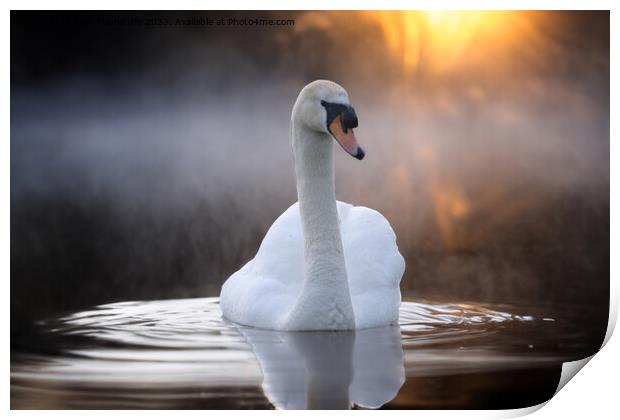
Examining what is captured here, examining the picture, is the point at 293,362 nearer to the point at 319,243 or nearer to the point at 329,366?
the point at 329,366

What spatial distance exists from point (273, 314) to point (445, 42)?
99cm

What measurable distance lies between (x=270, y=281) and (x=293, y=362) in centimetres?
64

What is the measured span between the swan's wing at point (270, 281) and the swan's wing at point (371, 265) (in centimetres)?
17

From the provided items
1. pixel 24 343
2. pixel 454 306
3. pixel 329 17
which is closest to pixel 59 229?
pixel 24 343

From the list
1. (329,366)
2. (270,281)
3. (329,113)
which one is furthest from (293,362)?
(329,113)

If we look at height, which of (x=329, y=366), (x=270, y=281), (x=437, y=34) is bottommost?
(x=329, y=366)

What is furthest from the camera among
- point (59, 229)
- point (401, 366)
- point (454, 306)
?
point (454, 306)

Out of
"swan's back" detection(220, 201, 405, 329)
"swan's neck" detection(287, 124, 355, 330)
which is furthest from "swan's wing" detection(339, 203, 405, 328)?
"swan's neck" detection(287, 124, 355, 330)

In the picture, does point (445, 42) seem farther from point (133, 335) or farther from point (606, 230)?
point (133, 335)

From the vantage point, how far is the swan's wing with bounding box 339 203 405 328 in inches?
188

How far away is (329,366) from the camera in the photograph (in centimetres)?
422

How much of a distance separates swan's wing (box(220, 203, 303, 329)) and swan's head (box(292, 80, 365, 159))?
1.84ft

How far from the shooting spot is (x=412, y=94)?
4625mm

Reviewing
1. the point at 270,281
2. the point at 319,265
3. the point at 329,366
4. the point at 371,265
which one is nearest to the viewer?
the point at 329,366
